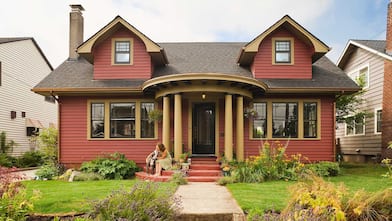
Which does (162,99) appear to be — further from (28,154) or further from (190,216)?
(28,154)

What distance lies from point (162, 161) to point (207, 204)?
4357mm

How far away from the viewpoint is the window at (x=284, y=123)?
1271 cm

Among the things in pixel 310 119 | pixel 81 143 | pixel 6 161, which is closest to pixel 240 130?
pixel 310 119

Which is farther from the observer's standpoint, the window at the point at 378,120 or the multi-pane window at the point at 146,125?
the window at the point at 378,120

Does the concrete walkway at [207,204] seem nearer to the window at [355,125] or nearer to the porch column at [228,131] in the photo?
the porch column at [228,131]

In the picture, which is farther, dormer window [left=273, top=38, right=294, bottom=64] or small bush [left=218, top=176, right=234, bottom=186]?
dormer window [left=273, top=38, right=294, bottom=64]

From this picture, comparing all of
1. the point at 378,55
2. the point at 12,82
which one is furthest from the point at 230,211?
the point at 12,82

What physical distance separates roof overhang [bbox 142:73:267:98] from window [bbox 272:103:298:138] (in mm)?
1465

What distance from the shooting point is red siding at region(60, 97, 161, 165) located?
12.6 m

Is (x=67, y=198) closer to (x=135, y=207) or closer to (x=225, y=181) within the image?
(x=135, y=207)

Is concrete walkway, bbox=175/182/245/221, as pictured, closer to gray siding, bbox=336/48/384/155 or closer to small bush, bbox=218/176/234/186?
small bush, bbox=218/176/234/186

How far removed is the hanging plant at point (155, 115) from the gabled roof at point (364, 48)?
9770mm

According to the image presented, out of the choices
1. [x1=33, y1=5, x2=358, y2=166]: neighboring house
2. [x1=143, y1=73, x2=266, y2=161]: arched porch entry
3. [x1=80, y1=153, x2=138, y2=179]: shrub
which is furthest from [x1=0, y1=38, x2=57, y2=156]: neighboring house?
[x1=143, y1=73, x2=266, y2=161]: arched porch entry

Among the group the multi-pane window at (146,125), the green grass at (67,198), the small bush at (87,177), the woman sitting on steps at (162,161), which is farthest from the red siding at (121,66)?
the green grass at (67,198)
